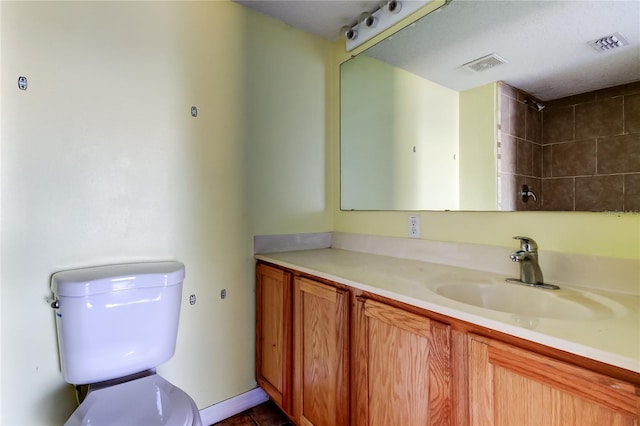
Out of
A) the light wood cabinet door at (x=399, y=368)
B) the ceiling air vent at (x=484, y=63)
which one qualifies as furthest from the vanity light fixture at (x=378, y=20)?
the light wood cabinet door at (x=399, y=368)

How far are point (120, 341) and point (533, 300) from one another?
1462 millimetres

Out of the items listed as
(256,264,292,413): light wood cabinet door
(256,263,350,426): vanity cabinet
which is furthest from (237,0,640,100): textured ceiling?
(256,264,292,413): light wood cabinet door

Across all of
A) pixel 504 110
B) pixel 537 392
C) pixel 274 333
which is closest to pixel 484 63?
pixel 504 110

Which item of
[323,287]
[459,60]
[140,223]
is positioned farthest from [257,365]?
[459,60]

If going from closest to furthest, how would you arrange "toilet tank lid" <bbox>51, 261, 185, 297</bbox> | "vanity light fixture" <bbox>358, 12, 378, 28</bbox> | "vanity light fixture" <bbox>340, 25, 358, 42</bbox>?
"toilet tank lid" <bbox>51, 261, 185, 297</bbox> < "vanity light fixture" <bbox>358, 12, 378, 28</bbox> < "vanity light fixture" <bbox>340, 25, 358, 42</bbox>

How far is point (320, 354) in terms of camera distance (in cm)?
127

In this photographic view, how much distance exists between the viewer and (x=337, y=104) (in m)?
2.01

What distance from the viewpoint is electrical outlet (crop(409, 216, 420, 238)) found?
153 cm

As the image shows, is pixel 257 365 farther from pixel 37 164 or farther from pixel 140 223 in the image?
pixel 37 164

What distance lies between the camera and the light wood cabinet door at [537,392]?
0.58m

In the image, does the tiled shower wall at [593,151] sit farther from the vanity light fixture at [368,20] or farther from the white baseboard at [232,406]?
the white baseboard at [232,406]

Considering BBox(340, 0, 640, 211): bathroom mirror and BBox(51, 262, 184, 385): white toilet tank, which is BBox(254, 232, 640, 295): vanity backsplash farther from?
BBox(51, 262, 184, 385): white toilet tank

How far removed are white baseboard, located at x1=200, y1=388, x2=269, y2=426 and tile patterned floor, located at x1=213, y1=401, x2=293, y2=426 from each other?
2 cm

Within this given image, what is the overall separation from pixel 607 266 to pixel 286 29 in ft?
6.11
